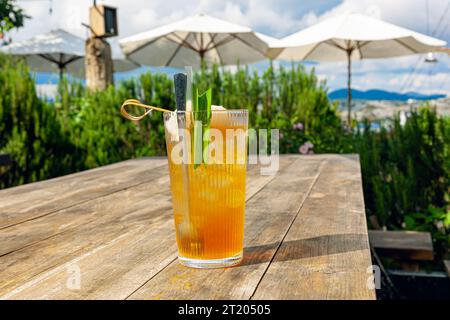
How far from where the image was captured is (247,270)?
1066 mm

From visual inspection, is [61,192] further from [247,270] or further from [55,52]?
[55,52]

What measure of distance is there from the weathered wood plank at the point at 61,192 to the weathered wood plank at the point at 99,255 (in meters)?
0.12

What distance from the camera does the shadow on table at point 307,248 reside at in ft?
3.78

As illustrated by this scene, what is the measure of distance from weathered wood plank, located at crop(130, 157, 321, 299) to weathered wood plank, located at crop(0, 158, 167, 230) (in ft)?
2.24

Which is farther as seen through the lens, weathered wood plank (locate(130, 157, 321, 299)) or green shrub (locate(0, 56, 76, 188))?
green shrub (locate(0, 56, 76, 188))

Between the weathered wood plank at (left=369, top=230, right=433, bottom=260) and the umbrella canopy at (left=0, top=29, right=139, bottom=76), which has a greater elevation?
the umbrella canopy at (left=0, top=29, right=139, bottom=76)

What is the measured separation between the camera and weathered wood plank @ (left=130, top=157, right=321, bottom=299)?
0.93 meters

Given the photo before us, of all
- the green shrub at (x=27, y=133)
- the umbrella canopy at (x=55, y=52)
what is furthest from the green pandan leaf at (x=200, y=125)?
the umbrella canopy at (x=55, y=52)

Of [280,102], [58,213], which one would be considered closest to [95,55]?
[280,102]


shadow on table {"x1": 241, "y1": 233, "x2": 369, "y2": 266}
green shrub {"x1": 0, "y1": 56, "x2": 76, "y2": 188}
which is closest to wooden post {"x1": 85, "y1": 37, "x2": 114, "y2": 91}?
green shrub {"x1": 0, "y1": 56, "x2": 76, "y2": 188}

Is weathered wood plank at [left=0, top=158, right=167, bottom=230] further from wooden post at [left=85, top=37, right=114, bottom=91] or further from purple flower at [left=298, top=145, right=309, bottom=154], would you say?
wooden post at [left=85, top=37, right=114, bottom=91]

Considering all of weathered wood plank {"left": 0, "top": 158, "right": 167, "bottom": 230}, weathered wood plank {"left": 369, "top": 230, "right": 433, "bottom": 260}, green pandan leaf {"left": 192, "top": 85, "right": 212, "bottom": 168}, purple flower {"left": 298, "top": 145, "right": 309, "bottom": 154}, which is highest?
green pandan leaf {"left": 192, "top": 85, "right": 212, "bottom": 168}

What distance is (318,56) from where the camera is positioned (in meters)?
10.8
